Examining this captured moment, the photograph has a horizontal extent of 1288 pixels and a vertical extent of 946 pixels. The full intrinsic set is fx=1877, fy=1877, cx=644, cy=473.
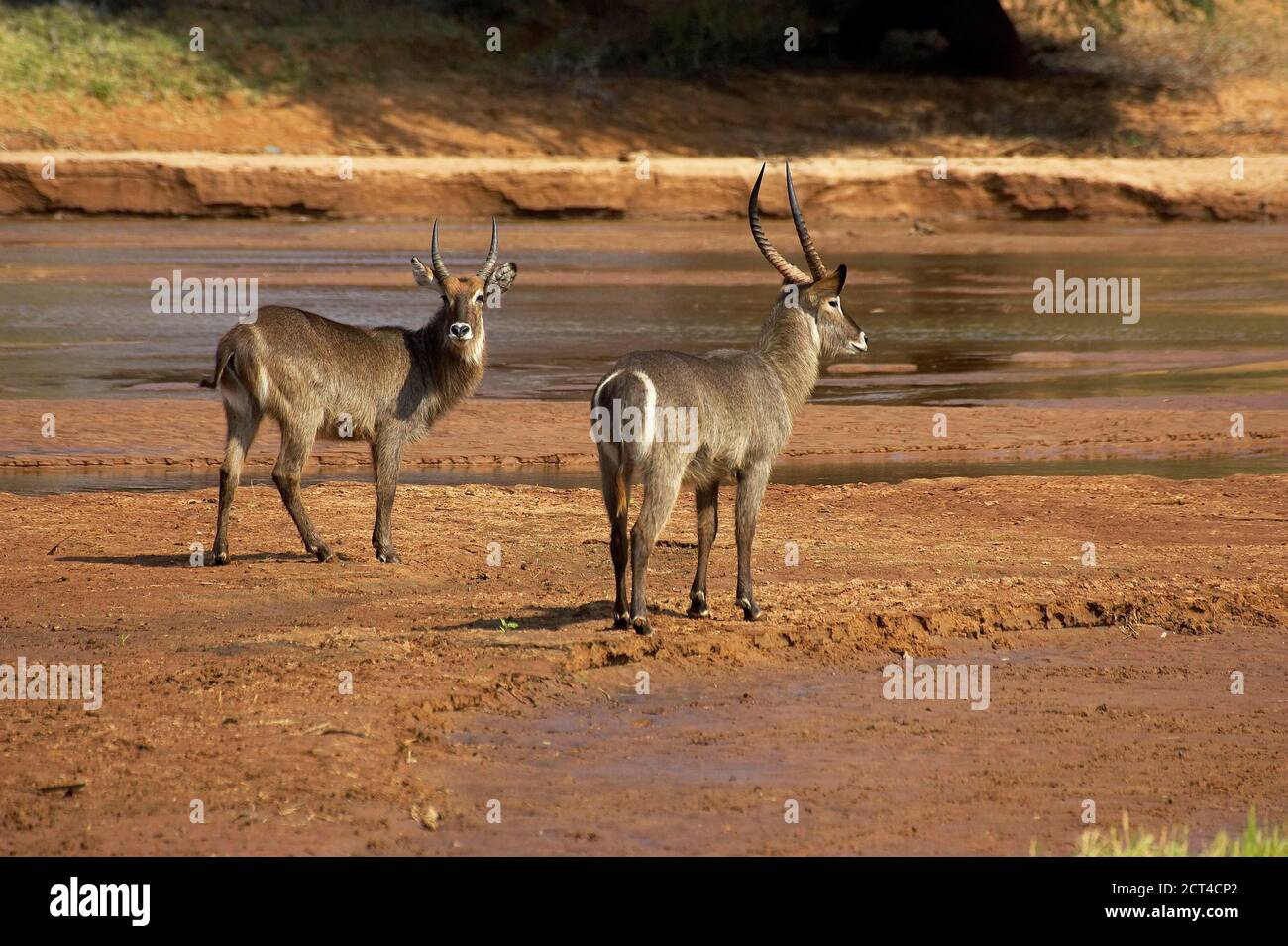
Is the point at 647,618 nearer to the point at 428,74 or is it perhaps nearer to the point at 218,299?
the point at 218,299

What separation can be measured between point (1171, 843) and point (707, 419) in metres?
2.93

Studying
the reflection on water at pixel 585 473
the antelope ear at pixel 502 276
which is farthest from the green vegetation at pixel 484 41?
the antelope ear at pixel 502 276

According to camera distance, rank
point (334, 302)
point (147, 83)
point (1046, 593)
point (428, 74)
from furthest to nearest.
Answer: point (428, 74) → point (147, 83) → point (334, 302) → point (1046, 593)

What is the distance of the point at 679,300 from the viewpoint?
70.8 feet

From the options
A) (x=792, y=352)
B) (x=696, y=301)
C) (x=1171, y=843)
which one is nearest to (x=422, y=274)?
(x=792, y=352)

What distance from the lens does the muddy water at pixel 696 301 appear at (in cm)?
1642

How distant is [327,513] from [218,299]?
10.9 metres

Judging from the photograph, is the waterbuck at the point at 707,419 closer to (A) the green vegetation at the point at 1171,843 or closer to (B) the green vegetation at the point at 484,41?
(A) the green vegetation at the point at 1171,843

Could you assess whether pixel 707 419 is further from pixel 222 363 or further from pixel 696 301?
pixel 696 301

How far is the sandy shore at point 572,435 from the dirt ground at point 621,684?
2.13m

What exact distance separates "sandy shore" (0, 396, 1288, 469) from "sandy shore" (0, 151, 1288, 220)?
1340 cm

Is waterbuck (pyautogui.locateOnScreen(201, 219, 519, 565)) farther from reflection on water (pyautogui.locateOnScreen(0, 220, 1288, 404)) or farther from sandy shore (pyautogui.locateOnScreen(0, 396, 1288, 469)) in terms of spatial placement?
reflection on water (pyautogui.locateOnScreen(0, 220, 1288, 404))

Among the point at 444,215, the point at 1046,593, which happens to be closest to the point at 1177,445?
the point at 1046,593

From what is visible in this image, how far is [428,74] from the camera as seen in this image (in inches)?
1332
